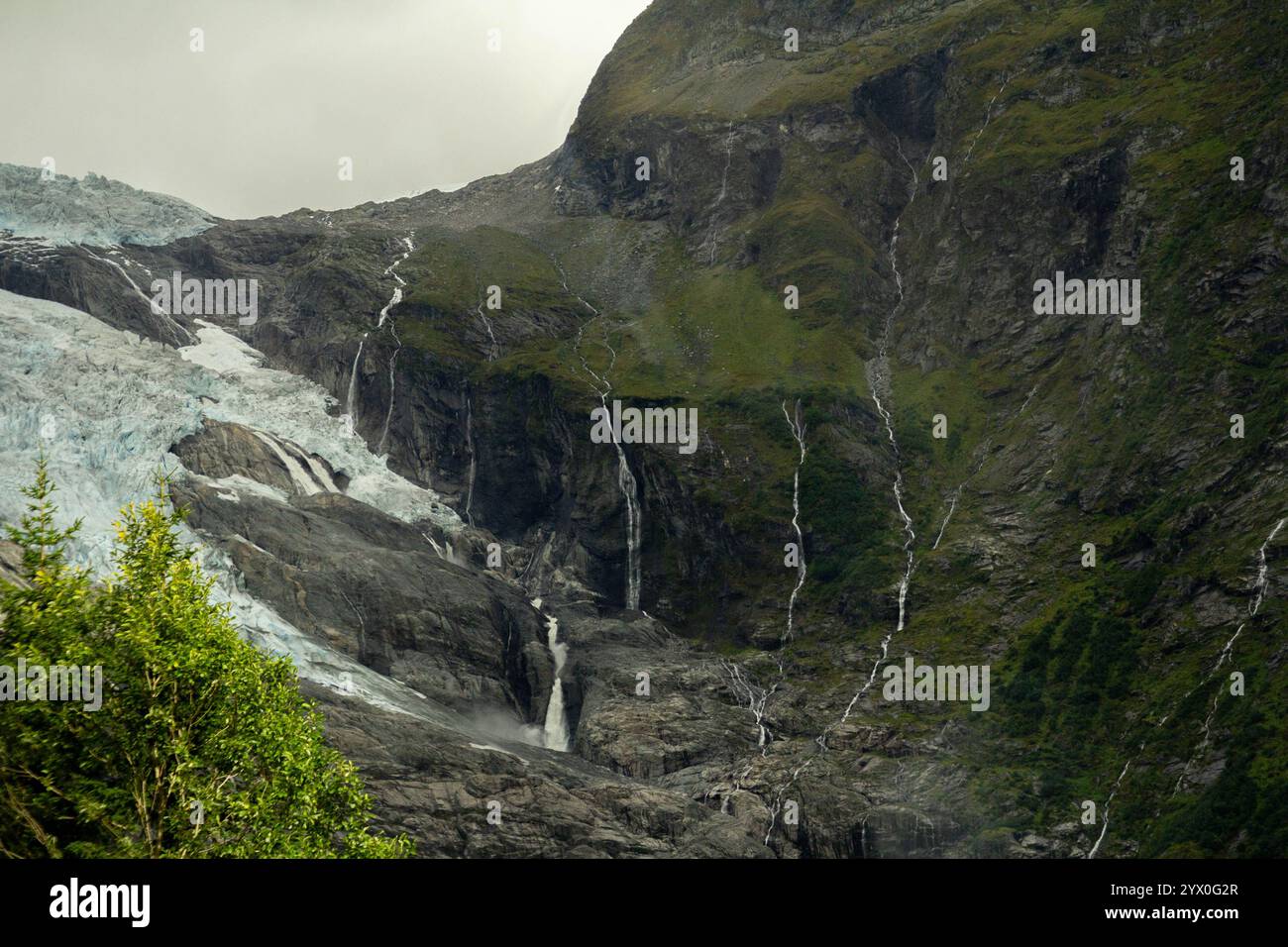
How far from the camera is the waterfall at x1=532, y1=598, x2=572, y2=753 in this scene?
137 meters

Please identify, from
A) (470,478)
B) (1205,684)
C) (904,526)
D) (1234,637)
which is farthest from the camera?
(470,478)

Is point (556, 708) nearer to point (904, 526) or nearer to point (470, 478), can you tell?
point (904, 526)

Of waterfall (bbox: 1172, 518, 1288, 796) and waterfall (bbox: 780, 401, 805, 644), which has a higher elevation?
waterfall (bbox: 780, 401, 805, 644)

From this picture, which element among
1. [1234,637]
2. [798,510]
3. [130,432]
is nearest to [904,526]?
[798,510]

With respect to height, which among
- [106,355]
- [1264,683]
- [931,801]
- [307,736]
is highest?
[106,355]

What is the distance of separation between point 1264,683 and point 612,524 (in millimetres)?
89987

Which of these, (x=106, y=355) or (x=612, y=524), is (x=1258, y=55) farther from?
(x=106, y=355)

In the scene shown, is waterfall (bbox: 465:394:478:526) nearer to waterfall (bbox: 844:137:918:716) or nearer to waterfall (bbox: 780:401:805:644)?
waterfall (bbox: 780:401:805:644)

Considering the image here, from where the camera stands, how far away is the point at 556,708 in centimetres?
14125

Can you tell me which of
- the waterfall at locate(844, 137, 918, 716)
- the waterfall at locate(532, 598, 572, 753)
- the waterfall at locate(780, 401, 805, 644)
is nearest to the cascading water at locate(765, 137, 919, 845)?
the waterfall at locate(844, 137, 918, 716)

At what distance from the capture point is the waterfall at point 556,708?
449ft
